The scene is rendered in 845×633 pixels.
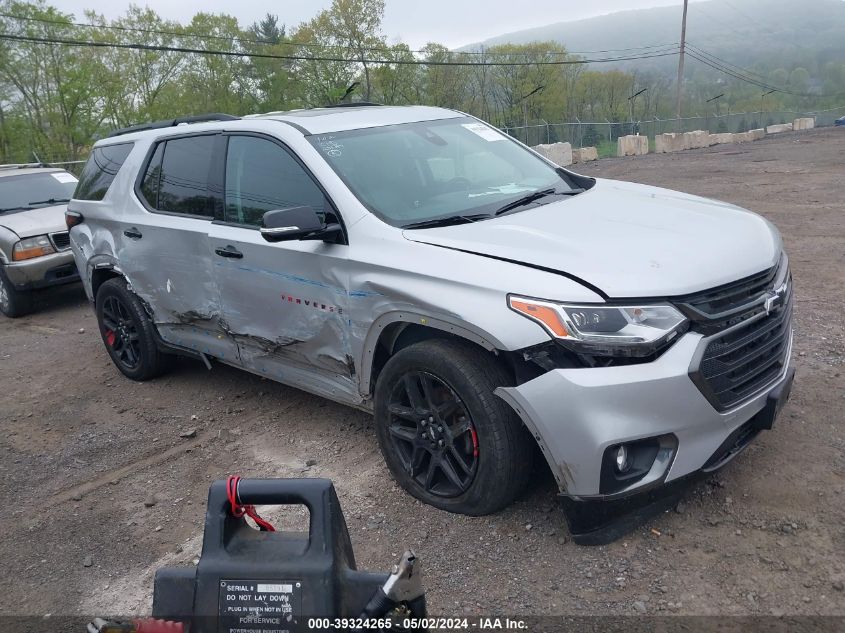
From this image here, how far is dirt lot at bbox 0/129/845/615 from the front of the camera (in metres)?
2.84

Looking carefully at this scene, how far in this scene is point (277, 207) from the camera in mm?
4109

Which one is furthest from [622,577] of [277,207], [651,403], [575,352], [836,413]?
[277,207]

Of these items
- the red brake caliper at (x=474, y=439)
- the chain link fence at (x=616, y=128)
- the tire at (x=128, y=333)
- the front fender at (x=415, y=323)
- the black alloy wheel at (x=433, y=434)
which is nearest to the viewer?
the front fender at (x=415, y=323)

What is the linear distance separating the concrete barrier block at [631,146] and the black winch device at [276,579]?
30.6 m

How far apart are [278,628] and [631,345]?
1574 mm

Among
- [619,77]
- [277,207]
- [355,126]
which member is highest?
[355,126]

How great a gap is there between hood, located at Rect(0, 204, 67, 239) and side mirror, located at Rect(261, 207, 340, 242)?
6.22 m

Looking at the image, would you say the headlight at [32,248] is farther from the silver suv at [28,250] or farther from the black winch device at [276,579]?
the black winch device at [276,579]

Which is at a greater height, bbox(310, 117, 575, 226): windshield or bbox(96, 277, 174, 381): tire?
bbox(310, 117, 575, 226): windshield

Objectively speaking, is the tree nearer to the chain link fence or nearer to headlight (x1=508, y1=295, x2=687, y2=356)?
the chain link fence

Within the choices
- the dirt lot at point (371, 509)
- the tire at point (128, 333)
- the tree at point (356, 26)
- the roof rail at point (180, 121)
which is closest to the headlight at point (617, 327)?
the dirt lot at point (371, 509)

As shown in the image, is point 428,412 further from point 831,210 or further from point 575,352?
point 831,210

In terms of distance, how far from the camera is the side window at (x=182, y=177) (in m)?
4.66

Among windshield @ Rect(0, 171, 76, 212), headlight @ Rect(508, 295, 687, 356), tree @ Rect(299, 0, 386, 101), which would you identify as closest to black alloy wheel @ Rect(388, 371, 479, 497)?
headlight @ Rect(508, 295, 687, 356)
